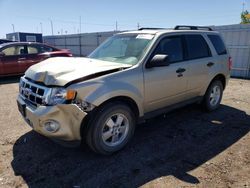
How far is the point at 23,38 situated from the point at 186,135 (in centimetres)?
2837

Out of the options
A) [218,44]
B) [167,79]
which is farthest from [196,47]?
[167,79]

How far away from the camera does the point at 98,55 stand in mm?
4574

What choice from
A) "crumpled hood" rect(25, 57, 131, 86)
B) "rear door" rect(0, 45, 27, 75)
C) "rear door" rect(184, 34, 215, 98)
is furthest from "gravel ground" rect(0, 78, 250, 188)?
"rear door" rect(0, 45, 27, 75)

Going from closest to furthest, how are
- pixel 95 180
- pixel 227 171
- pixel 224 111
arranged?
pixel 95 180, pixel 227 171, pixel 224 111

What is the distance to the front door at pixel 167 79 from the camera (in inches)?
150

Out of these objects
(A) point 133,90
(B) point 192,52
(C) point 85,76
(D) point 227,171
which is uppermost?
(B) point 192,52

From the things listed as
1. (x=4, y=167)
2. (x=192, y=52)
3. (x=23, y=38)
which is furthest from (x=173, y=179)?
(x=23, y=38)

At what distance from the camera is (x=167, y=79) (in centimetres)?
406

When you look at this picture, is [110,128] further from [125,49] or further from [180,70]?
[180,70]

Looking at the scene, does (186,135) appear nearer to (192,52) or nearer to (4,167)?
(192,52)

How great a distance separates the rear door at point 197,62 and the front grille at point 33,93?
272 centimetres

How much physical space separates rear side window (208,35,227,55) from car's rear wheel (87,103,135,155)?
9.54 ft

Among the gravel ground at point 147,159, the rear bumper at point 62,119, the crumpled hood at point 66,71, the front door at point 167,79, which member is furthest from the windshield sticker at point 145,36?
the rear bumper at point 62,119

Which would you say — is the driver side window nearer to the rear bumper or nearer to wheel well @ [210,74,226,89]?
wheel well @ [210,74,226,89]
